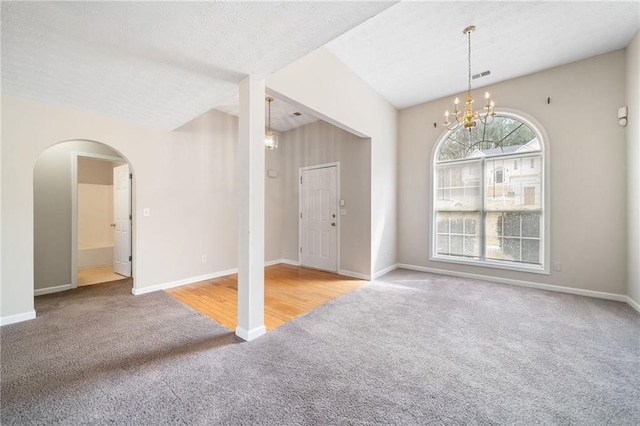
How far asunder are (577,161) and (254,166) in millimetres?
4418

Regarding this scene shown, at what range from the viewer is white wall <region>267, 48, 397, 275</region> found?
2.92 meters

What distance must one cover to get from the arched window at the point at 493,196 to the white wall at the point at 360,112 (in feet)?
2.79

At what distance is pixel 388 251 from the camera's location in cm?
481

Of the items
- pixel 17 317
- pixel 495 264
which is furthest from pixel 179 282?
pixel 495 264

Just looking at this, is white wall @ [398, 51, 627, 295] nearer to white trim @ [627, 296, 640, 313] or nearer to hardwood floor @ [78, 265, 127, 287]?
white trim @ [627, 296, 640, 313]

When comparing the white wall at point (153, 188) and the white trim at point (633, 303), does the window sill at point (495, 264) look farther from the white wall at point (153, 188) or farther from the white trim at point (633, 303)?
the white wall at point (153, 188)

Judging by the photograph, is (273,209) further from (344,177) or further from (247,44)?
(247,44)

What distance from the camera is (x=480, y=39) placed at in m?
3.01

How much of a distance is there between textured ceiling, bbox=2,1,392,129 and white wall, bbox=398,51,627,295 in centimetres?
370

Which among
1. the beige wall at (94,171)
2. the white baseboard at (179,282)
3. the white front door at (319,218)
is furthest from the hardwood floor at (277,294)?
the beige wall at (94,171)

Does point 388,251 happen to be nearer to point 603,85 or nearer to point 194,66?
point 603,85

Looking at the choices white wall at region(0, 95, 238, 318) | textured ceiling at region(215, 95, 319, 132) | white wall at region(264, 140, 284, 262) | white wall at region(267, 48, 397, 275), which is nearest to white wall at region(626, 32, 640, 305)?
white wall at region(267, 48, 397, 275)

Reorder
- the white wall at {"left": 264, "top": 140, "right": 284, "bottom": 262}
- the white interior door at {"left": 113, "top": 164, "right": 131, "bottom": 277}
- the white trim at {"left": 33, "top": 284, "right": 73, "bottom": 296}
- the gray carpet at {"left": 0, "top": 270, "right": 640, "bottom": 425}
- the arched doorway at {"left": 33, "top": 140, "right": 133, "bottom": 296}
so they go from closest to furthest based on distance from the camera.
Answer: the gray carpet at {"left": 0, "top": 270, "right": 640, "bottom": 425}
the white trim at {"left": 33, "top": 284, "right": 73, "bottom": 296}
the arched doorway at {"left": 33, "top": 140, "right": 133, "bottom": 296}
the white interior door at {"left": 113, "top": 164, "right": 131, "bottom": 277}
the white wall at {"left": 264, "top": 140, "right": 284, "bottom": 262}

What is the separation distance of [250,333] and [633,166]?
15.7 feet
